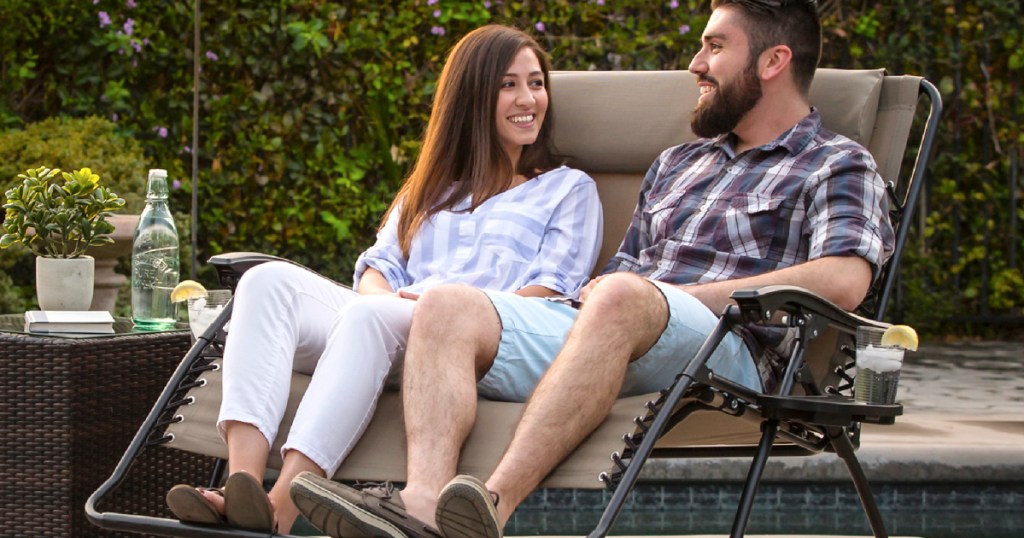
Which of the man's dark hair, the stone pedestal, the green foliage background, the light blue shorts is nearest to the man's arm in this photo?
the light blue shorts

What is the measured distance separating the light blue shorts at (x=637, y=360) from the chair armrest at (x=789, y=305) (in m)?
0.17

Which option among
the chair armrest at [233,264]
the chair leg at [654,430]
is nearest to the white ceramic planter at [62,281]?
the chair armrest at [233,264]

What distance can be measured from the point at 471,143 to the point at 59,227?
96 centimetres

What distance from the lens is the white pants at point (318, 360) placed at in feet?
8.10

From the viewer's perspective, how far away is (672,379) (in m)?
2.67

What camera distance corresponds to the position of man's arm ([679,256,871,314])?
8.80 ft

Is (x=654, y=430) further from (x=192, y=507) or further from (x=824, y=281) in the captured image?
(x=192, y=507)

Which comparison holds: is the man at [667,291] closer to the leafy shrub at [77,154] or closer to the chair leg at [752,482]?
the chair leg at [752,482]

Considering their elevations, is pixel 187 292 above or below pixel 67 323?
above

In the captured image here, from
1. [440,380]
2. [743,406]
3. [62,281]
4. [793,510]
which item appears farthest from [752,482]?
[62,281]

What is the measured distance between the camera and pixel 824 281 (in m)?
2.68

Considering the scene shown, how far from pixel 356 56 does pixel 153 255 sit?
8.63ft

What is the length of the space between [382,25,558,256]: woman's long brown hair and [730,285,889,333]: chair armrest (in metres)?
0.95

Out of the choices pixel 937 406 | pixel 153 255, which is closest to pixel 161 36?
pixel 153 255
